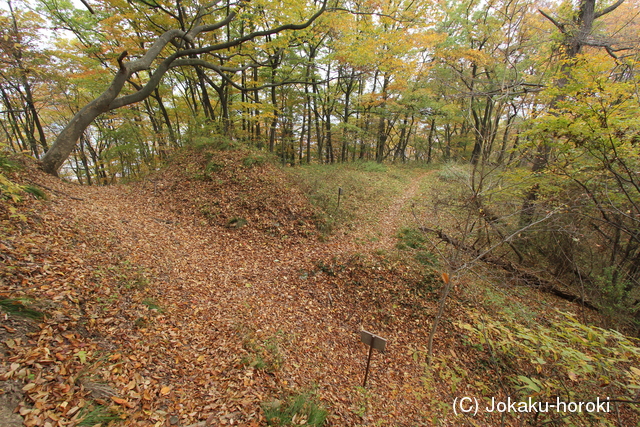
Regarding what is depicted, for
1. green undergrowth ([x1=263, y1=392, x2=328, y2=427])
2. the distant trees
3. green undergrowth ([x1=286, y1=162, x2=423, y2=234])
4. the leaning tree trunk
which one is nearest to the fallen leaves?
green undergrowth ([x1=263, y1=392, x2=328, y2=427])

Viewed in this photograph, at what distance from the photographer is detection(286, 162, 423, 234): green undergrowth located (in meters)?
Result: 9.02

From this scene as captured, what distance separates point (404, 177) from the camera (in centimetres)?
1742

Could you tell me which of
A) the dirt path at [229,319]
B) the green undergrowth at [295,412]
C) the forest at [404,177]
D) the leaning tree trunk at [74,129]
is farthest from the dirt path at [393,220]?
the leaning tree trunk at [74,129]

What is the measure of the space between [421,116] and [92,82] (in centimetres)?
2049

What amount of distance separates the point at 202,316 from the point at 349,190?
9.19 m

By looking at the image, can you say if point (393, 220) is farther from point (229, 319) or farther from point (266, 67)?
point (266, 67)

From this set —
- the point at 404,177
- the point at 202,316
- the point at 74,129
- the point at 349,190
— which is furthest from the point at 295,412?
the point at 404,177

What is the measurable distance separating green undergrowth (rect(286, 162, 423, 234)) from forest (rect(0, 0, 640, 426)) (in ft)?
0.44

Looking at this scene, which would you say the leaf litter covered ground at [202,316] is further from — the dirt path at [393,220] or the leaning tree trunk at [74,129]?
the leaning tree trunk at [74,129]

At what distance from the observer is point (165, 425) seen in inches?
94.2

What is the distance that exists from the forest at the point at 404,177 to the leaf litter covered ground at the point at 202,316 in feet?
0.25

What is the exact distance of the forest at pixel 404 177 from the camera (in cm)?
373

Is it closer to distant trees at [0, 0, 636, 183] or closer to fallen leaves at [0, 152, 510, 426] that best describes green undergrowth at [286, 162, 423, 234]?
fallen leaves at [0, 152, 510, 426]

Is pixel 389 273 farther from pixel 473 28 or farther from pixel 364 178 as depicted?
pixel 473 28
